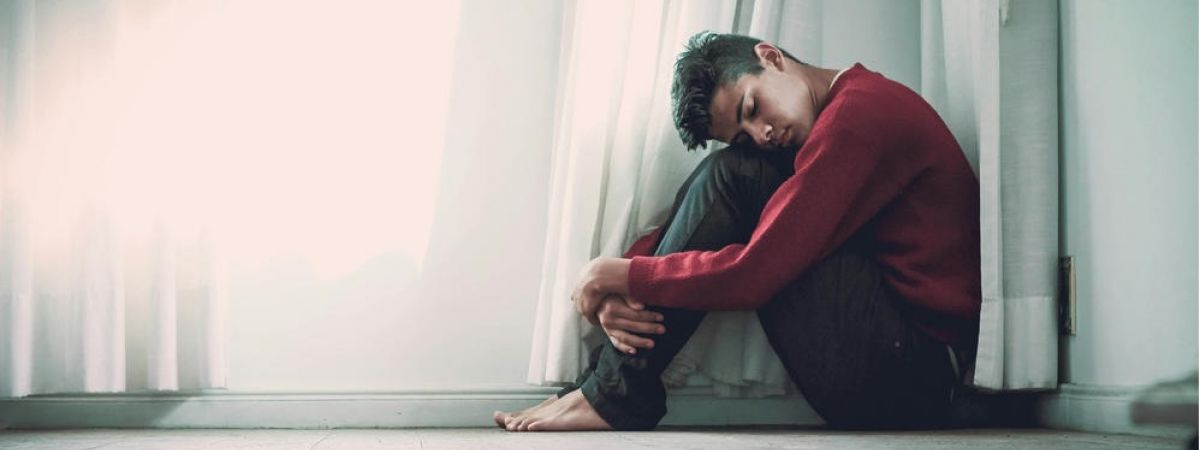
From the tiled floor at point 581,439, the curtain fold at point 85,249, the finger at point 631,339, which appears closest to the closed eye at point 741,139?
the finger at point 631,339

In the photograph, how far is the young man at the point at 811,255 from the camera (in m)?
1.77

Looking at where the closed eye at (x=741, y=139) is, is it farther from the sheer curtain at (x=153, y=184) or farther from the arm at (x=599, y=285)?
the sheer curtain at (x=153, y=184)

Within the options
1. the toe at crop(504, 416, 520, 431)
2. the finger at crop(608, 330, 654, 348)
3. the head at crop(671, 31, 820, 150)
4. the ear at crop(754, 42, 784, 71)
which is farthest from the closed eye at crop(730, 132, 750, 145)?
the toe at crop(504, 416, 520, 431)

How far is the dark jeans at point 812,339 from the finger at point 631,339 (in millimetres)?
21

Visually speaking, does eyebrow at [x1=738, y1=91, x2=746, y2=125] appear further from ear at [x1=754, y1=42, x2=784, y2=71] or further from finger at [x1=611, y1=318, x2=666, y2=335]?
finger at [x1=611, y1=318, x2=666, y2=335]

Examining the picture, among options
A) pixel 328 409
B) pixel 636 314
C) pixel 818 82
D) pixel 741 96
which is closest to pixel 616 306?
pixel 636 314

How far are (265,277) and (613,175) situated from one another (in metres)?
0.65

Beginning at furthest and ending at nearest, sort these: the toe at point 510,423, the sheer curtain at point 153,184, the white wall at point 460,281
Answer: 1. the white wall at point 460,281
2. the sheer curtain at point 153,184
3. the toe at point 510,423

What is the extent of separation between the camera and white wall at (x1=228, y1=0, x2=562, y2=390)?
217 centimetres

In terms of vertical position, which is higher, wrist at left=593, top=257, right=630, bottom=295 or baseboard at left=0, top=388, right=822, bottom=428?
wrist at left=593, top=257, right=630, bottom=295

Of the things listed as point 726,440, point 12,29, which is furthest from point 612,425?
point 12,29

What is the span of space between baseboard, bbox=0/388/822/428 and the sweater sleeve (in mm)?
392

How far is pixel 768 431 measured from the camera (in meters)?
1.92

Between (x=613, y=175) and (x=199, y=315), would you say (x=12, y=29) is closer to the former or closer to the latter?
(x=199, y=315)
